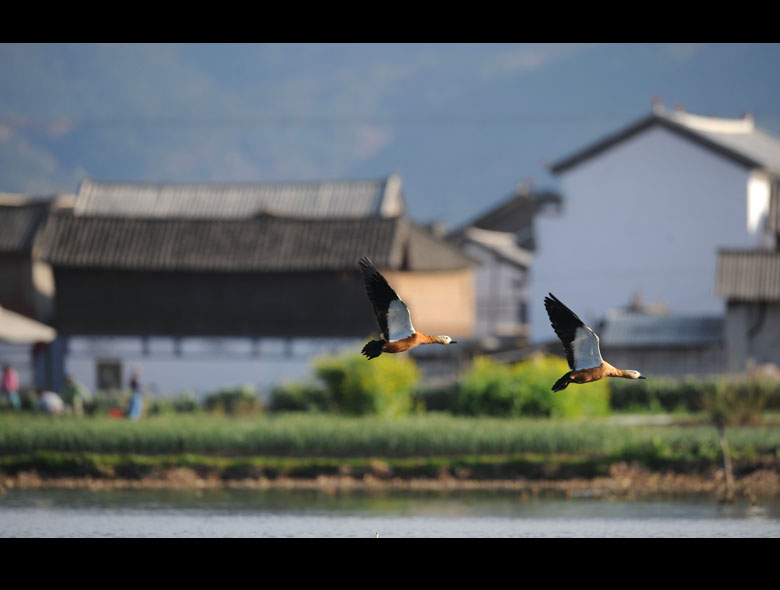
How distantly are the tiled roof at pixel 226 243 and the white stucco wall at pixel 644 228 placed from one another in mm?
10184

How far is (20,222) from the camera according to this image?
47.8m

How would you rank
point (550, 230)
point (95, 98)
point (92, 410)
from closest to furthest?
1. point (92, 410)
2. point (550, 230)
3. point (95, 98)

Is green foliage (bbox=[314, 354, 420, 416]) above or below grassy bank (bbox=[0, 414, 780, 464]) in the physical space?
above

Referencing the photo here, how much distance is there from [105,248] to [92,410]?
11.1 meters

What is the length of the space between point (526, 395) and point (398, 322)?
15.0 metres

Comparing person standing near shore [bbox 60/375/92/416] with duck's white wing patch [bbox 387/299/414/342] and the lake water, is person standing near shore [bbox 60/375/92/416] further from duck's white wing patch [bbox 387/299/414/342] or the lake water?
duck's white wing patch [bbox 387/299/414/342]

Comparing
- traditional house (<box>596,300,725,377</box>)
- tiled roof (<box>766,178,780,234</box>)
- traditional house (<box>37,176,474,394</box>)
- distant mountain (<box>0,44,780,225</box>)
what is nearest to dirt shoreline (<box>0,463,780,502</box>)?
traditional house (<box>596,300,725,377</box>)

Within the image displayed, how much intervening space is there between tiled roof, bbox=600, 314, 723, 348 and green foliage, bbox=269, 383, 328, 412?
952 cm

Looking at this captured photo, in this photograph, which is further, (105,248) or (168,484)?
(105,248)

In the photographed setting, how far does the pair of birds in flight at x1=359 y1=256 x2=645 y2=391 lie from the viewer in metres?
14.5
